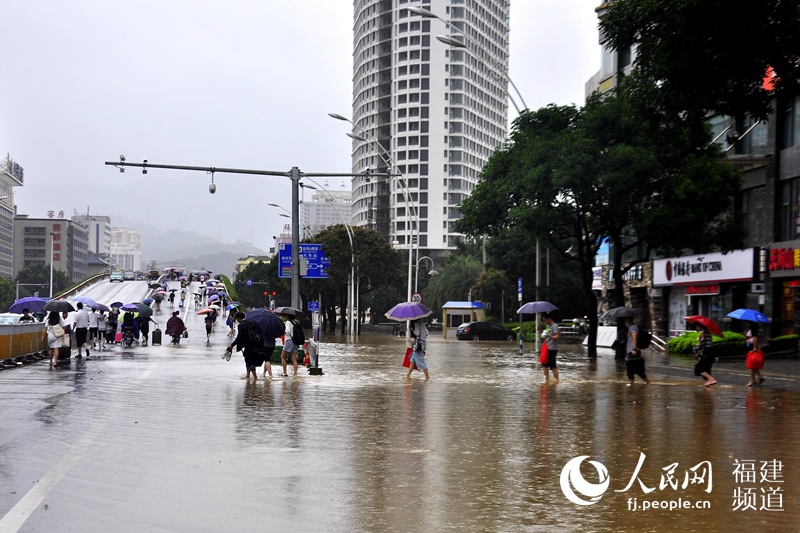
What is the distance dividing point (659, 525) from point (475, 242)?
113 m

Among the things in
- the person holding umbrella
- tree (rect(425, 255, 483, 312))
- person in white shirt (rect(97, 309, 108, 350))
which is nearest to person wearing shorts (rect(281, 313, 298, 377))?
the person holding umbrella

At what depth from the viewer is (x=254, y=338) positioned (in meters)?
24.2

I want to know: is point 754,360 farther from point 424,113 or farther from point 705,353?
point 424,113

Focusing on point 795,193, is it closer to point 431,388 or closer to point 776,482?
point 431,388

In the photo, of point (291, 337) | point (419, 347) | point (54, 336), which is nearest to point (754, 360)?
point (419, 347)

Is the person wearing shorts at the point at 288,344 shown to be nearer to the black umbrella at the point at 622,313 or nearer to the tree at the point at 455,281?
the black umbrella at the point at 622,313

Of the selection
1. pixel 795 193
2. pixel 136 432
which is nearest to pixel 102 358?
pixel 136 432

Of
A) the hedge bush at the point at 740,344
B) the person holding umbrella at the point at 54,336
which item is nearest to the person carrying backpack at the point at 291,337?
the person holding umbrella at the point at 54,336

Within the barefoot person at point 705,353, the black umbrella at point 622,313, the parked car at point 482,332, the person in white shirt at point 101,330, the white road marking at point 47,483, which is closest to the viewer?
the white road marking at point 47,483

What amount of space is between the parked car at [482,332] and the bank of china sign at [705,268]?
16478 millimetres

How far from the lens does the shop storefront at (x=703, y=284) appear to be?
44.8 m

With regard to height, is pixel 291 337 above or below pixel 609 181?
below

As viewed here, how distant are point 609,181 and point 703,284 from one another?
1530cm

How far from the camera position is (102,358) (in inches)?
1342
